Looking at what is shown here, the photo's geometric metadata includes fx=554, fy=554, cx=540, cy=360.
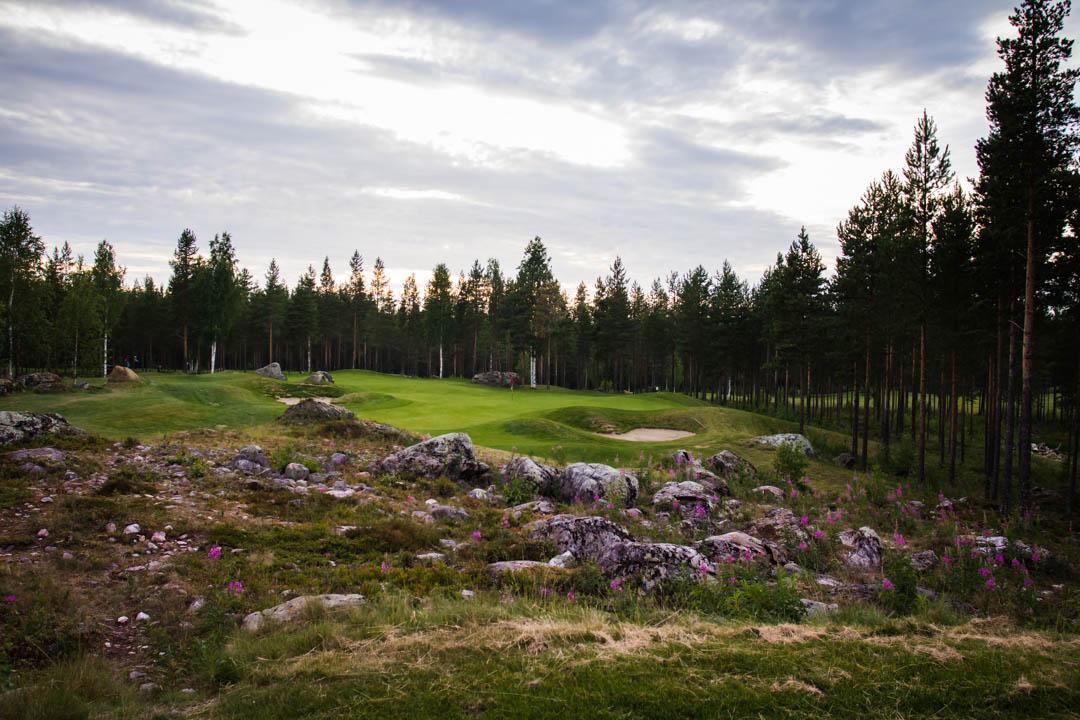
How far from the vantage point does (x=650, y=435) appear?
124 ft

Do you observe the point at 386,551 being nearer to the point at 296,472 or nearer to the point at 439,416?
the point at 296,472

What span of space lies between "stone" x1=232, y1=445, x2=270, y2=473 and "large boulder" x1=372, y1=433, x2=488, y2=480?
3.36m

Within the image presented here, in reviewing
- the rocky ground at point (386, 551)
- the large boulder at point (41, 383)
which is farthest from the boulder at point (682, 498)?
the large boulder at point (41, 383)

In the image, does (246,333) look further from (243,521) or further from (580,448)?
(243,521)

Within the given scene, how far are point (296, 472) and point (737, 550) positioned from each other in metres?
12.5

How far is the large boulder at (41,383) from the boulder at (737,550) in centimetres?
3980

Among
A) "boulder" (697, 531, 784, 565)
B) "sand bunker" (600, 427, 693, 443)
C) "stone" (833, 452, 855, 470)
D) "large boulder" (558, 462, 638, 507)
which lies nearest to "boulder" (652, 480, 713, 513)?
"large boulder" (558, 462, 638, 507)

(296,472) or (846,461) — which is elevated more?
(296,472)

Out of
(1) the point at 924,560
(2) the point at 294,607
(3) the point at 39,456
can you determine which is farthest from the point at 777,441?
(3) the point at 39,456

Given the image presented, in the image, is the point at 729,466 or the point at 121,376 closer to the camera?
the point at 729,466

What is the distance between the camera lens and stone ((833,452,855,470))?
34.6 m

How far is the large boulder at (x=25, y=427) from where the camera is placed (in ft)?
52.6

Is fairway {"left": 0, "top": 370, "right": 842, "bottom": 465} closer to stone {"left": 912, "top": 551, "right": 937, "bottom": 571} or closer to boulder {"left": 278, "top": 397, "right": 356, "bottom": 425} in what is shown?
boulder {"left": 278, "top": 397, "right": 356, "bottom": 425}

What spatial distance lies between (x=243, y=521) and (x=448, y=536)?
4.30m
